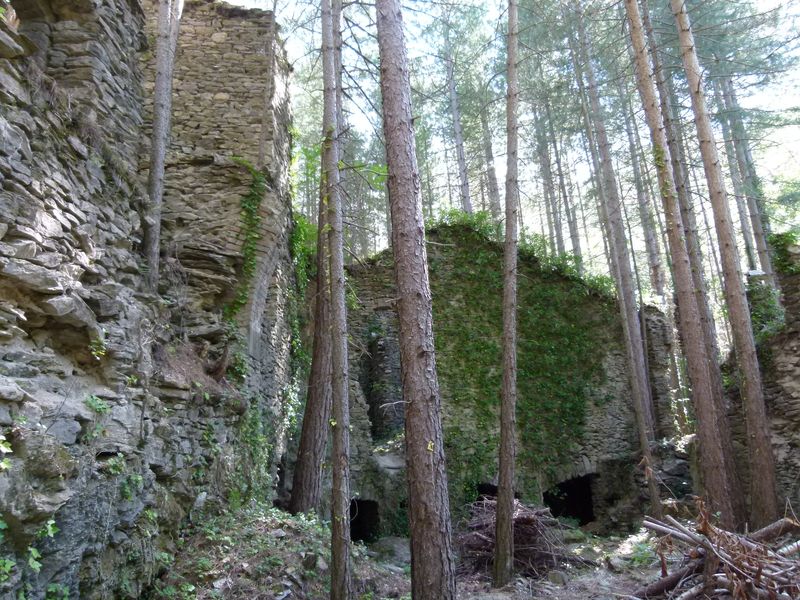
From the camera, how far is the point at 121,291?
502 cm

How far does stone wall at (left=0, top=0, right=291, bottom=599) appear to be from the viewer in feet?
11.9

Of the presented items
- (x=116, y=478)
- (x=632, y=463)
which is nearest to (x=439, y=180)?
(x=632, y=463)

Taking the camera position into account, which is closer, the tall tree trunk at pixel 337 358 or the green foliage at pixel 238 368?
the tall tree trunk at pixel 337 358

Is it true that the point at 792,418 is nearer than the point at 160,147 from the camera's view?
No

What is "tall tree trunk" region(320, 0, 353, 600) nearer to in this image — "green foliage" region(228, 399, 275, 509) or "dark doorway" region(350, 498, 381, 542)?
"green foliage" region(228, 399, 275, 509)

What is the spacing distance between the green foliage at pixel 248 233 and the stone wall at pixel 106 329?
0.09m

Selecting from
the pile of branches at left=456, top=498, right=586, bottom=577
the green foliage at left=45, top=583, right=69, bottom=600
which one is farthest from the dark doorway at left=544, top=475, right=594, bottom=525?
the green foliage at left=45, top=583, right=69, bottom=600

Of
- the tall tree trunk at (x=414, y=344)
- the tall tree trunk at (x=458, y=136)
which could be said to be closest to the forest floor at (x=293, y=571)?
the tall tree trunk at (x=414, y=344)

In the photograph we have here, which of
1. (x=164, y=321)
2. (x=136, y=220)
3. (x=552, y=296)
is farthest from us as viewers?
(x=552, y=296)

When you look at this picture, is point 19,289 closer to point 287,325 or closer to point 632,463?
point 287,325

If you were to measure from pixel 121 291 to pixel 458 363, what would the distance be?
8.70 metres

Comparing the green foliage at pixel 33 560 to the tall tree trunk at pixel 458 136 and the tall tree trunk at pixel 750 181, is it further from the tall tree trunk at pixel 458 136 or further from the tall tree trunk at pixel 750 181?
the tall tree trunk at pixel 750 181

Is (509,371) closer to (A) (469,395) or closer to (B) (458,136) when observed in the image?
(A) (469,395)

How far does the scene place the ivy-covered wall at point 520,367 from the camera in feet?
39.3
